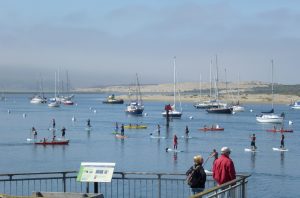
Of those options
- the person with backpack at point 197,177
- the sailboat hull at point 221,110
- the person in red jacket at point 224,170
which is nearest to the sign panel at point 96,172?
the person with backpack at point 197,177

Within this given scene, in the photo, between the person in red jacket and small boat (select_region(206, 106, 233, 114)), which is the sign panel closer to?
the person in red jacket

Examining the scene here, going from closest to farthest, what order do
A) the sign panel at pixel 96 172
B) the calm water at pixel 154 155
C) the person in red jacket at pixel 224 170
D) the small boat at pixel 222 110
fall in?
1. the person in red jacket at pixel 224 170
2. the sign panel at pixel 96 172
3. the calm water at pixel 154 155
4. the small boat at pixel 222 110

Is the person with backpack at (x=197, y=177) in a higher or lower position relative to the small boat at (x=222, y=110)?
higher

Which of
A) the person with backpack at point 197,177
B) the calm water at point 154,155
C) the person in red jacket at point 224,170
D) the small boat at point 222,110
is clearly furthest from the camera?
the small boat at point 222,110

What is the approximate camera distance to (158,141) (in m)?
81.6

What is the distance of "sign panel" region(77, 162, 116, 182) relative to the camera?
16172mm

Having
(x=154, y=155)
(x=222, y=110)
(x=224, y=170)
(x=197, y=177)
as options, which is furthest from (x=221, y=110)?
(x=224, y=170)

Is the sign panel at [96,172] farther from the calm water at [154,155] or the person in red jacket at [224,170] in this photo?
the calm water at [154,155]

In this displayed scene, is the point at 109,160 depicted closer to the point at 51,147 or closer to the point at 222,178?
the point at 51,147

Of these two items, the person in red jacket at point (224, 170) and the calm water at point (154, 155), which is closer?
the person in red jacket at point (224, 170)

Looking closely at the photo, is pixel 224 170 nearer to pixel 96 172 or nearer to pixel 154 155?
pixel 96 172

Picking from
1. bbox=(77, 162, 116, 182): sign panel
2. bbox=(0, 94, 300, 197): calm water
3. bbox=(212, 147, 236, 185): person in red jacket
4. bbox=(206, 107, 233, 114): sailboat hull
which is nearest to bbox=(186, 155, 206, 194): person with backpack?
bbox=(212, 147, 236, 185): person in red jacket

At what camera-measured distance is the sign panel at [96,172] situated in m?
16.2

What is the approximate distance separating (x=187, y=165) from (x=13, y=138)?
3670cm
